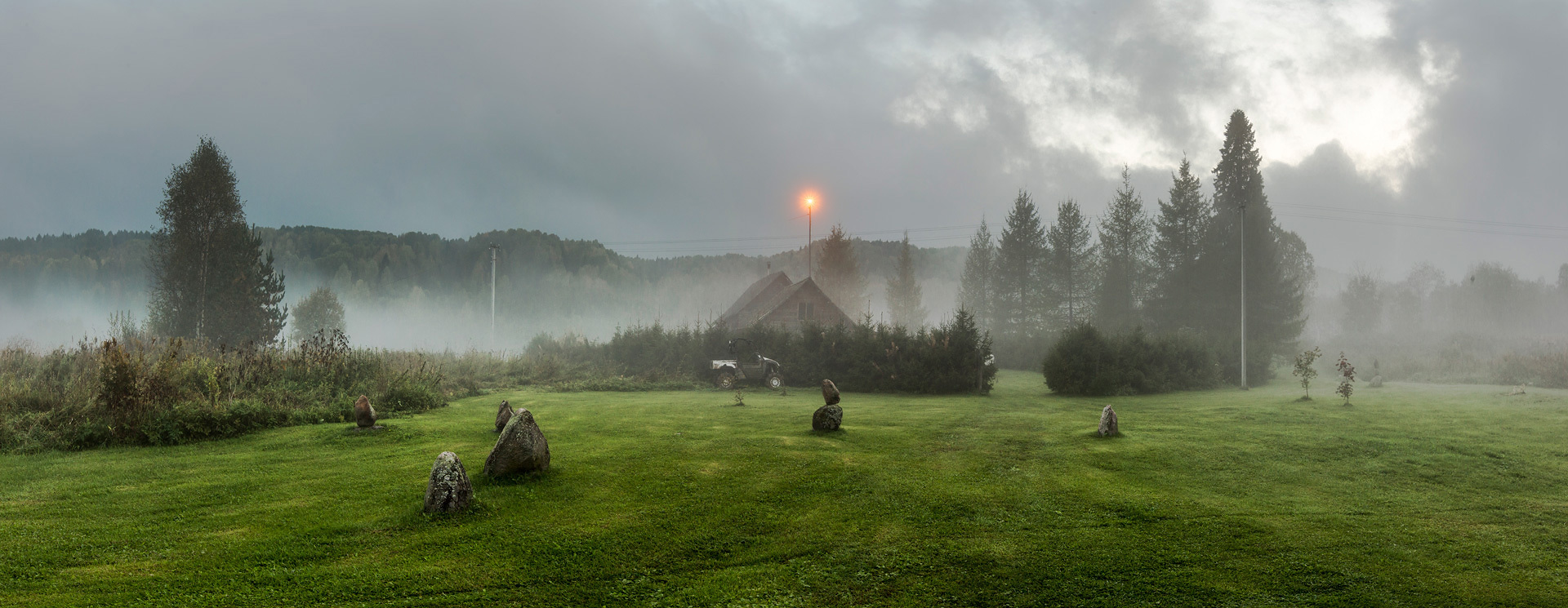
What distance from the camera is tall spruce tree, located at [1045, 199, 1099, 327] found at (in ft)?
146

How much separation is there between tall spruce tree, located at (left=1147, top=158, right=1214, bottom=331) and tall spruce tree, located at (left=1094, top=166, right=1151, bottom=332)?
52.7 inches

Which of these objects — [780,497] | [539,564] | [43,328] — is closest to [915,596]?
[780,497]

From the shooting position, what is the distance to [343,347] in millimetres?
15180

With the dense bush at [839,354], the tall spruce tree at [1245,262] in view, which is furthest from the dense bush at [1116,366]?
the tall spruce tree at [1245,262]

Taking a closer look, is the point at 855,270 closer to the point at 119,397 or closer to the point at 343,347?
the point at 343,347

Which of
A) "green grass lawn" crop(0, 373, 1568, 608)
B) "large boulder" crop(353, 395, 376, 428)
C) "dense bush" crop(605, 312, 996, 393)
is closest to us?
"green grass lawn" crop(0, 373, 1568, 608)

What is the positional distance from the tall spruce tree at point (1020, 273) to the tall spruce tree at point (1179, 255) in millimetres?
7674

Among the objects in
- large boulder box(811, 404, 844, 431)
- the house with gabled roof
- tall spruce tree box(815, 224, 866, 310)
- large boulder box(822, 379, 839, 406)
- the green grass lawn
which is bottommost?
the green grass lawn

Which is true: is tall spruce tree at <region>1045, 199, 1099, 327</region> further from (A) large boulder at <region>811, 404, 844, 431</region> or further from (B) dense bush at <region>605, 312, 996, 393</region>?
(A) large boulder at <region>811, 404, 844, 431</region>

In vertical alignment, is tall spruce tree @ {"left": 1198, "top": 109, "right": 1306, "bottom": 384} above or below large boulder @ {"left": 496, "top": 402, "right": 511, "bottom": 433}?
above

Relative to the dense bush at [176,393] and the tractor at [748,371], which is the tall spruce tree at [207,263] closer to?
the dense bush at [176,393]

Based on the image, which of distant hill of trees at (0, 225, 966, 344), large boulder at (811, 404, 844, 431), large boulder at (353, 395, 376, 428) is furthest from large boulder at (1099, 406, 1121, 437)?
distant hill of trees at (0, 225, 966, 344)

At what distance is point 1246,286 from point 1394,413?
23971 mm

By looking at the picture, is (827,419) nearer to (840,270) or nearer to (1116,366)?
(1116,366)
